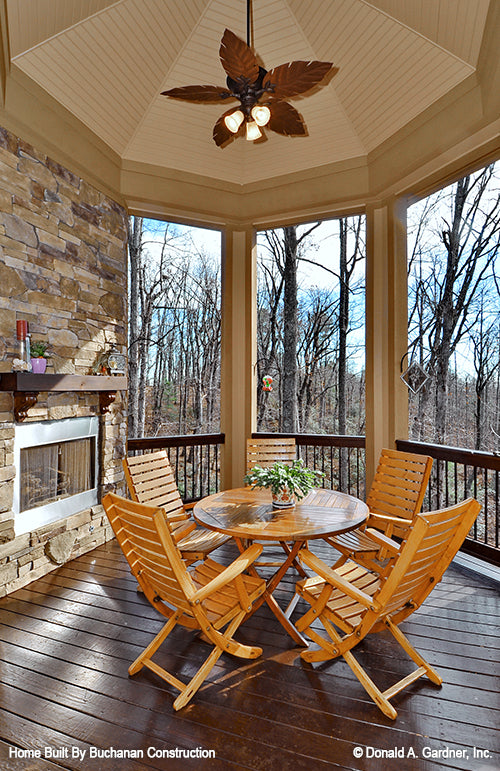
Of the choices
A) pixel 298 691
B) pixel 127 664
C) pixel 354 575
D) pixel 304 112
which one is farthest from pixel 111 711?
pixel 304 112

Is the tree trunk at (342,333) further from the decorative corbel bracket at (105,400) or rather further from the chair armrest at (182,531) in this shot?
the decorative corbel bracket at (105,400)

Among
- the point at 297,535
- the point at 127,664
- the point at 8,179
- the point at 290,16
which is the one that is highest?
the point at 290,16

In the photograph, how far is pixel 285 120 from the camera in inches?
115

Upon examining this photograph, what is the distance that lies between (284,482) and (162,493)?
42.2 inches

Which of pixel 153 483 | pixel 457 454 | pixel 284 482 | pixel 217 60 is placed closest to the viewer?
pixel 284 482

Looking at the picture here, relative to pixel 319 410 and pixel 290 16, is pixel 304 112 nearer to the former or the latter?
pixel 290 16

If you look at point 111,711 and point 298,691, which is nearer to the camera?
point 111,711

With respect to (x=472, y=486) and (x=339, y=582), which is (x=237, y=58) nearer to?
(x=339, y=582)

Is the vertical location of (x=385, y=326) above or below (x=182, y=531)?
above

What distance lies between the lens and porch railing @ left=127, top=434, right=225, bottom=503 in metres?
4.75

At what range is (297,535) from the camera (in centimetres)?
221

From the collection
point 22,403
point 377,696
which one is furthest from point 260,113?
point 377,696

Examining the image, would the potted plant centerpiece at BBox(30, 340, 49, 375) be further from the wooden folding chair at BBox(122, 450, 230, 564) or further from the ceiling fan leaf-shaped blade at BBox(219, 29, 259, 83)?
the ceiling fan leaf-shaped blade at BBox(219, 29, 259, 83)

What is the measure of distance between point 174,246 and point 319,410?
8.21 ft
